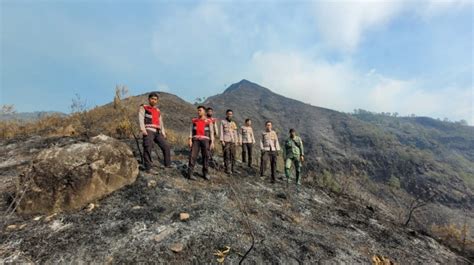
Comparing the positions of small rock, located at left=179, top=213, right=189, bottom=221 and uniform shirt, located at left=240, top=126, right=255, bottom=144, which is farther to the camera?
uniform shirt, located at left=240, top=126, right=255, bottom=144

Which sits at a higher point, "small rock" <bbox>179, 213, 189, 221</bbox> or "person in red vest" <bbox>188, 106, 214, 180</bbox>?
"person in red vest" <bbox>188, 106, 214, 180</bbox>

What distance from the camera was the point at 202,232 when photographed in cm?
421

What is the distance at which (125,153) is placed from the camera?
550 cm

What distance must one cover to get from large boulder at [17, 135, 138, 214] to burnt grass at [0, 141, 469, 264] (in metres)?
0.21

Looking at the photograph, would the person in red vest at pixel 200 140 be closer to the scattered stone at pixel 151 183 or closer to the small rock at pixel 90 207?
the scattered stone at pixel 151 183

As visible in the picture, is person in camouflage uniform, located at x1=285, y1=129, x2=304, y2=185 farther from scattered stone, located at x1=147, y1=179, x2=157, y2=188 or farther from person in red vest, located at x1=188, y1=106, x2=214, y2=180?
scattered stone, located at x1=147, y1=179, x2=157, y2=188

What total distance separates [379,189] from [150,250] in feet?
126

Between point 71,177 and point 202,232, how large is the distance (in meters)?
2.39

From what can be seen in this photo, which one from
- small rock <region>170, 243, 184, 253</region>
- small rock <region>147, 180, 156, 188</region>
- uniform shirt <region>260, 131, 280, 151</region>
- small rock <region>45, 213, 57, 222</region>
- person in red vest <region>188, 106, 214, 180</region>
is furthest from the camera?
uniform shirt <region>260, 131, 280, 151</region>

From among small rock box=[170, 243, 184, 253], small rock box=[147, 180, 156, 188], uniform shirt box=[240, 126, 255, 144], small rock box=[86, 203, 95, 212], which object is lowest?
small rock box=[170, 243, 184, 253]

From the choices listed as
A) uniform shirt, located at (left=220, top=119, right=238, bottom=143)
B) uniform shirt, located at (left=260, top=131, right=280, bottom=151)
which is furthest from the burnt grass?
uniform shirt, located at (left=260, top=131, right=280, bottom=151)

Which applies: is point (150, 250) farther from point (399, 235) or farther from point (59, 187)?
point (399, 235)

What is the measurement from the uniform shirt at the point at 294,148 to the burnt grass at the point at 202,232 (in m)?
1.62

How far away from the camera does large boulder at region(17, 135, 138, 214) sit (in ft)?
14.5
